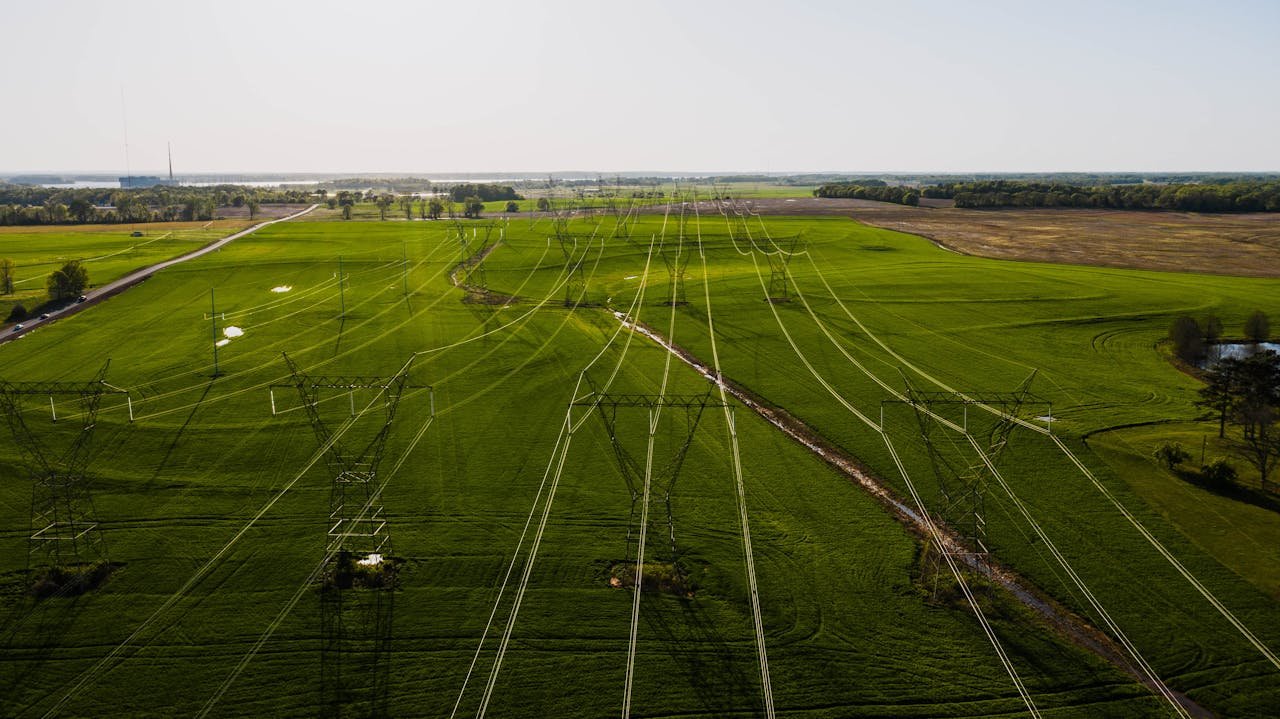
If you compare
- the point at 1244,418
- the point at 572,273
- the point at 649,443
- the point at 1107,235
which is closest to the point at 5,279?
the point at 572,273

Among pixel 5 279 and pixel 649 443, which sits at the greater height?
pixel 5 279

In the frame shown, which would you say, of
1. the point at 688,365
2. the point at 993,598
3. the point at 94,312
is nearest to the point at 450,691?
the point at 993,598

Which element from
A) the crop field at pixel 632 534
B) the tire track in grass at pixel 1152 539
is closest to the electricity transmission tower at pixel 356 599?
the crop field at pixel 632 534

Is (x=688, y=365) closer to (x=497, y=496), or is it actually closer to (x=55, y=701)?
(x=497, y=496)

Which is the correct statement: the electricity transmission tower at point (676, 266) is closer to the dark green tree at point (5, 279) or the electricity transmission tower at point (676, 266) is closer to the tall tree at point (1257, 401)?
the tall tree at point (1257, 401)

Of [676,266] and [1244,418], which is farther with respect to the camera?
[676,266]

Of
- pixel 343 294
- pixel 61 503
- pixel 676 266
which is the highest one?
pixel 676 266

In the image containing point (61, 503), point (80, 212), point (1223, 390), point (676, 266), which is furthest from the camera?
point (80, 212)

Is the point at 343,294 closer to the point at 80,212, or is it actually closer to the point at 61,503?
the point at 61,503
